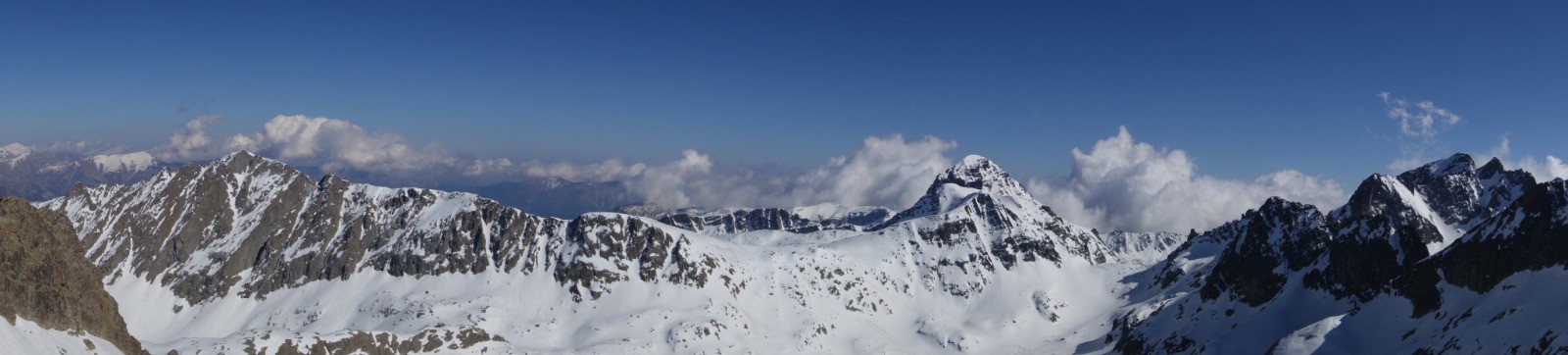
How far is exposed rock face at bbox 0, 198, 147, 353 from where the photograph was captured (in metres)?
83.8

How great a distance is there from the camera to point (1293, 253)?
182375mm

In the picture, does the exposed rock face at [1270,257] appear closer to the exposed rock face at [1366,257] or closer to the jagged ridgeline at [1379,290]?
the jagged ridgeline at [1379,290]

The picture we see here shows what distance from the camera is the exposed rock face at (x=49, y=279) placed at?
83.8 m

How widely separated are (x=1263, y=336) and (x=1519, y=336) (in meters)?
61.4

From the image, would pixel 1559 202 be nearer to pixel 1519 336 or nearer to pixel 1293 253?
pixel 1519 336

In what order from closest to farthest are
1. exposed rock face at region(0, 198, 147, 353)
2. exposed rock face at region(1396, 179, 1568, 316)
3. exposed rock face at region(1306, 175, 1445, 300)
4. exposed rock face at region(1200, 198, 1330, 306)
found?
1. exposed rock face at region(0, 198, 147, 353)
2. exposed rock face at region(1396, 179, 1568, 316)
3. exposed rock face at region(1306, 175, 1445, 300)
4. exposed rock face at region(1200, 198, 1330, 306)

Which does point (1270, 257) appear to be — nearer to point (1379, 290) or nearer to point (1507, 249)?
point (1379, 290)

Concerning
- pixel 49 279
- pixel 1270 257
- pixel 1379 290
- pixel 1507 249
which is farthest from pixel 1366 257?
pixel 49 279

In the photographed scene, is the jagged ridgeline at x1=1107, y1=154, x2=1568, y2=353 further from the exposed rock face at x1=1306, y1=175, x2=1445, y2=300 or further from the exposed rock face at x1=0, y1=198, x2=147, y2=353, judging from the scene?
the exposed rock face at x1=0, y1=198, x2=147, y2=353

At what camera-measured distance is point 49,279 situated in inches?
3479

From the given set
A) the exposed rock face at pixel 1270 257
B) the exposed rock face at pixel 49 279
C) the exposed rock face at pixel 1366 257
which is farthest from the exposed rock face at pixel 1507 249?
the exposed rock face at pixel 49 279

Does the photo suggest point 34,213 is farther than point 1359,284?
No

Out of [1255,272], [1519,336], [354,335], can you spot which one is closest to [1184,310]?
[1255,272]


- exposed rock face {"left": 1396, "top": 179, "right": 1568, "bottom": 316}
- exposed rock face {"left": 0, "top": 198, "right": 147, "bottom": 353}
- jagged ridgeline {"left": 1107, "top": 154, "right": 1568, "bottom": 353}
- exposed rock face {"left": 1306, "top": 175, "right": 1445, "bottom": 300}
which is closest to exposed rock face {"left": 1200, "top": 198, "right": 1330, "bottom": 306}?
jagged ridgeline {"left": 1107, "top": 154, "right": 1568, "bottom": 353}
